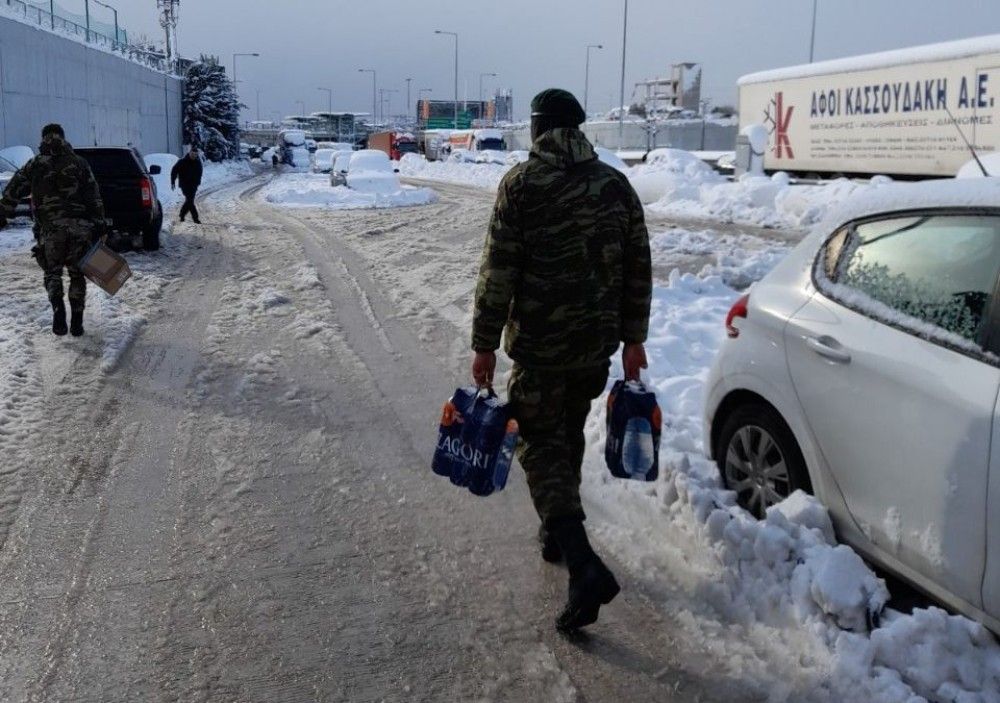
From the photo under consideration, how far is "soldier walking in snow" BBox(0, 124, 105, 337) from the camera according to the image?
26.4ft

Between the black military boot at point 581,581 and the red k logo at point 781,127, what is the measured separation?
83.0 ft

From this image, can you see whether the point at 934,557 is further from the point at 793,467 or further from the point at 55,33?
the point at 55,33

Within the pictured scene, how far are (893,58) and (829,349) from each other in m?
21.2

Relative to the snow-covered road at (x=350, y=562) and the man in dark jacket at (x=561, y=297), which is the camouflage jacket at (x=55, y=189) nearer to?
the snow-covered road at (x=350, y=562)

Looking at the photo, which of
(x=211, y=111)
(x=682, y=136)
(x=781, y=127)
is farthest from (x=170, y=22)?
(x=781, y=127)

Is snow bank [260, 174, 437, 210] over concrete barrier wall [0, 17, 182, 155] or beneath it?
beneath

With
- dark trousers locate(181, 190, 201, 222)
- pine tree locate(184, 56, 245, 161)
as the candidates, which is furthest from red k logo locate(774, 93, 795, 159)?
pine tree locate(184, 56, 245, 161)

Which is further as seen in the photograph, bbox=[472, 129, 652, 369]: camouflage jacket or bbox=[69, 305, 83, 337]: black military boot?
bbox=[69, 305, 83, 337]: black military boot

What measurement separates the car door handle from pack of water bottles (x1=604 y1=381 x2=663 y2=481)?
2.25 ft

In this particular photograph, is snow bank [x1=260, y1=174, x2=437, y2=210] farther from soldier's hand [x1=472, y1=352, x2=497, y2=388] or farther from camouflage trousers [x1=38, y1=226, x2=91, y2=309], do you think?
soldier's hand [x1=472, y1=352, x2=497, y2=388]

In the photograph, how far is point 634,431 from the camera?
11.9 feet

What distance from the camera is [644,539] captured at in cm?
425

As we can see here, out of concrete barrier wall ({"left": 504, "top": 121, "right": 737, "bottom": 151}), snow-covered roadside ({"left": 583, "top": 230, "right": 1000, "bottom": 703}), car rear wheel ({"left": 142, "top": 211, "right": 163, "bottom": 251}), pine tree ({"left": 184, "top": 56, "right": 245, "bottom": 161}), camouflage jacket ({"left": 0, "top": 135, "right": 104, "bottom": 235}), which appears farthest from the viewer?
pine tree ({"left": 184, "top": 56, "right": 245, "bottom": 161})

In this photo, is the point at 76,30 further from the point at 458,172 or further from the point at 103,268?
the point at 103,268
